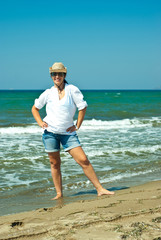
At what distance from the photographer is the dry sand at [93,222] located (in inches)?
121

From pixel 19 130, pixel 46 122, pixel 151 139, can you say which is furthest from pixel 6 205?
pixel 19 130

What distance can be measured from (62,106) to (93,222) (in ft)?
5.47

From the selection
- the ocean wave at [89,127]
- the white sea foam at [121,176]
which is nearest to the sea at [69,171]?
the white sea foam at [121,176]

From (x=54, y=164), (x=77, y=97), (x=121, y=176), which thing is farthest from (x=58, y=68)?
(x=121, y=176)

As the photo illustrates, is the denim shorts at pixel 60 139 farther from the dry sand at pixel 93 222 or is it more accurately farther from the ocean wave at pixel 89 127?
the ocean wave at pixel 89 127

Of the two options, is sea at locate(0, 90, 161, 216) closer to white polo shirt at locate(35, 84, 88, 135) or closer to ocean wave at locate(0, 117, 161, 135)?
white polo shirt at locate(35, 84, 88, 135)

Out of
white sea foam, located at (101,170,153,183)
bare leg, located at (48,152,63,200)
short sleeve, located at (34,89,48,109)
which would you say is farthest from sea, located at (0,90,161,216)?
short sleeve, located at (34,89,48,109)

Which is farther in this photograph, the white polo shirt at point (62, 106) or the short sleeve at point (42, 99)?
the short sleeve at point (42, 99)

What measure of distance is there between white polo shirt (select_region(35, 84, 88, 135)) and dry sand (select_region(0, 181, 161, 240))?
1144 millimetres

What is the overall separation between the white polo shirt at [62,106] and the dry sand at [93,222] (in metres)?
1.14

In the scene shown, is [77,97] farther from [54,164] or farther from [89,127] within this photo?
[89,127]

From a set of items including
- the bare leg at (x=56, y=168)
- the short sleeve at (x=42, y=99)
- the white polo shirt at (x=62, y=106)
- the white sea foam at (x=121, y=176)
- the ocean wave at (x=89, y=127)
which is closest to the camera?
the white polo shirt at (x=62, y=106)

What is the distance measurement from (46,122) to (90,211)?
146 cm

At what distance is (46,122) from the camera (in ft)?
14.8
